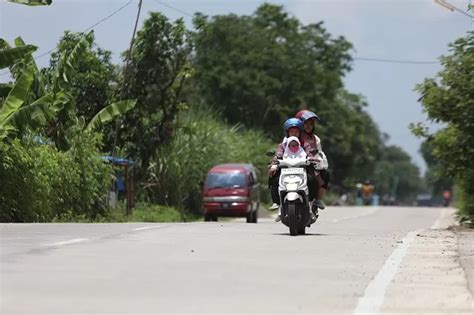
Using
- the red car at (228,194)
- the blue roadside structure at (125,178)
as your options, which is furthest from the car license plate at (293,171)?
the blue roadside structure at (125,178)

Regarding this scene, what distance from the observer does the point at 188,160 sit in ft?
117

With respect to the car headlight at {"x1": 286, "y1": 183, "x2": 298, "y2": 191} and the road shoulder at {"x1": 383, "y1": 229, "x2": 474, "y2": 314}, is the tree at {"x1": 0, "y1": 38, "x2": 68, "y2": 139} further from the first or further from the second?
the road shoulder at {"x1": 383, "y1": 229, "x2": 474, "y2": 314}

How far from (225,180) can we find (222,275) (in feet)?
69.7

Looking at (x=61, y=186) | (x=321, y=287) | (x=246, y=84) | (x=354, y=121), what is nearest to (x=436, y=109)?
(x=61, y=186)

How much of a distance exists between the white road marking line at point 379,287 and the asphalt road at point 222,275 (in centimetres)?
1

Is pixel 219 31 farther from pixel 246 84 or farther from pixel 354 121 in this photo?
pixel 354 121

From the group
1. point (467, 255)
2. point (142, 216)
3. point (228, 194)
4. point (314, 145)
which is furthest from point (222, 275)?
point (142, 216)

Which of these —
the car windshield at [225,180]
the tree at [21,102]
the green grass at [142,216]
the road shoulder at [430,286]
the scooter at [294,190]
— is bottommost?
the road shoulder at [430,286]

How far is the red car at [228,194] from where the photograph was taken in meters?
30.0

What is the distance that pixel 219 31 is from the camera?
2392 inches

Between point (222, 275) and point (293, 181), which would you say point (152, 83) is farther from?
point (222, 275)

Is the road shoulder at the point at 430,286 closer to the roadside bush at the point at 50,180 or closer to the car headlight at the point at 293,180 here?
the car headlight at the point at 293,180

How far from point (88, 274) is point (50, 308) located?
167 centimetres

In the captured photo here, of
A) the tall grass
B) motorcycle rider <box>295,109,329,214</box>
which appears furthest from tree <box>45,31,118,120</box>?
motorcycle rider <box>295,109,329,214</box>
